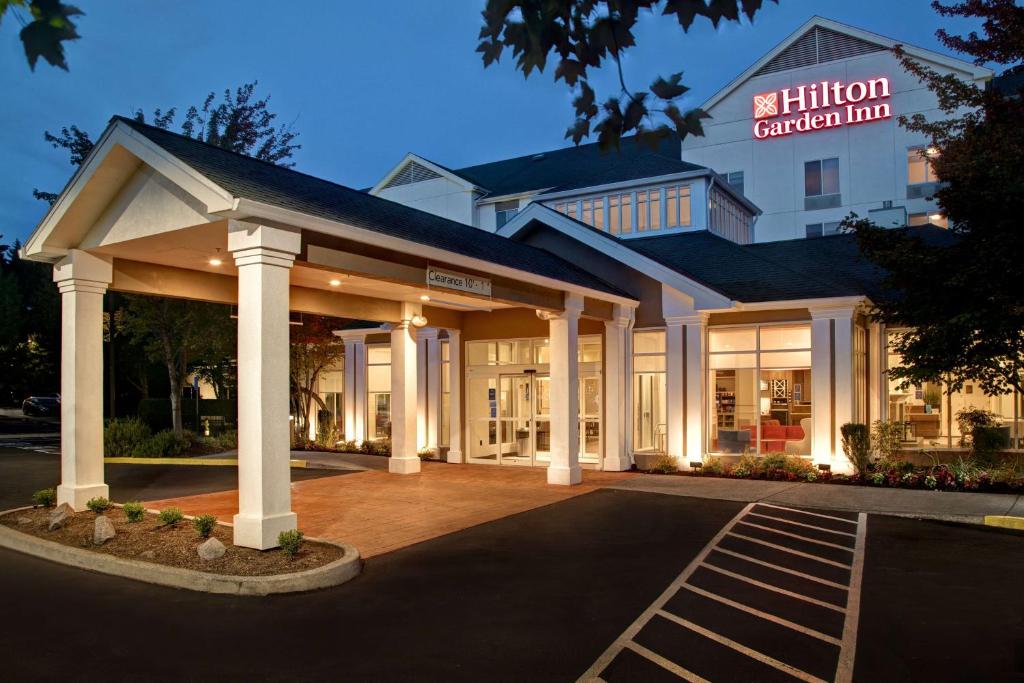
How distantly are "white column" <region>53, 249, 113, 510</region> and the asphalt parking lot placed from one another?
5.96ft

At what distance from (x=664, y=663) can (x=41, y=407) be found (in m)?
44.6

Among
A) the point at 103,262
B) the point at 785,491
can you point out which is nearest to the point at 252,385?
the point at 103,262

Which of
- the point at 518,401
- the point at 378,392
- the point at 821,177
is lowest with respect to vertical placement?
the point at 518,401

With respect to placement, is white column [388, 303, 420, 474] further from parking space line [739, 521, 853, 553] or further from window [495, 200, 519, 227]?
window [495, 200, 519, 227]

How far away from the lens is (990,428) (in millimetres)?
15789

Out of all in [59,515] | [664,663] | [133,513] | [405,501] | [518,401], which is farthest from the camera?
[518,401]

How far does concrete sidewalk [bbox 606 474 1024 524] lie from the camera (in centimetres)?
1210

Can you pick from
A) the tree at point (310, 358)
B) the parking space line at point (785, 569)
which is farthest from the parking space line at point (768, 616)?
the tree at point (310, 358)

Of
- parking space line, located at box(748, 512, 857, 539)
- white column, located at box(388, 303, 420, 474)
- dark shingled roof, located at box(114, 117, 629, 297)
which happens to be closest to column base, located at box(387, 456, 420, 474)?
white column, located at box(388, 303, 420, 474)

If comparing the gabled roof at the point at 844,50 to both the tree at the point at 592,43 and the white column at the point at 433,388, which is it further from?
the tree at the point at 592,43

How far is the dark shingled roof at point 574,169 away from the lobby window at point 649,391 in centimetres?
951

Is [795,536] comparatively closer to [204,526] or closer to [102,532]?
[204,526]

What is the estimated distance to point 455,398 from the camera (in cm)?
1950

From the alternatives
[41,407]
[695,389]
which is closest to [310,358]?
[695,389]
